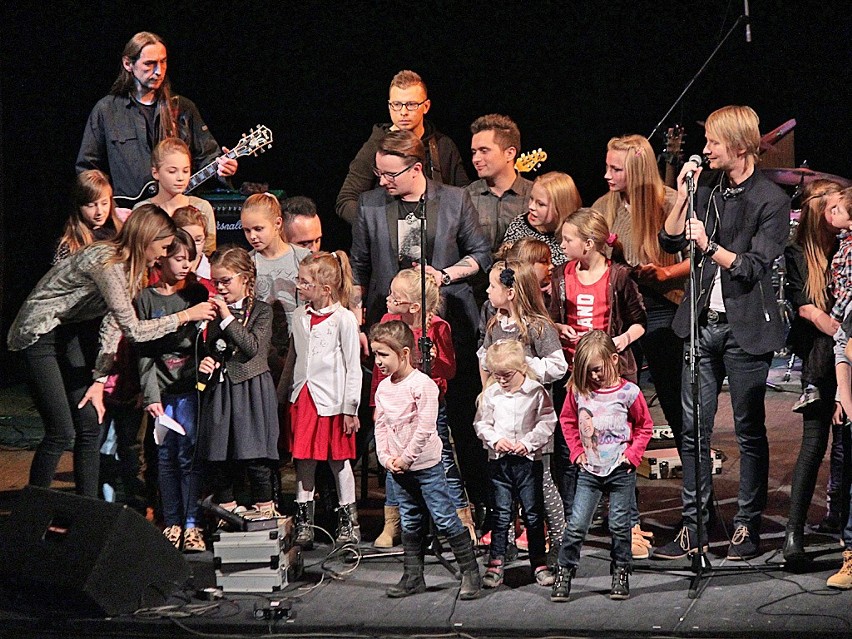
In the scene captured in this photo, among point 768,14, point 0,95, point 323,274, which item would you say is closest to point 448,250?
point 323,274

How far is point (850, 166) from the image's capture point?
344 inches

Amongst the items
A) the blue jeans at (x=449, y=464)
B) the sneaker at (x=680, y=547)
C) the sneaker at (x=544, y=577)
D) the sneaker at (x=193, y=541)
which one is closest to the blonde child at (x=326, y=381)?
the blue jeans at (x=449, y=464)

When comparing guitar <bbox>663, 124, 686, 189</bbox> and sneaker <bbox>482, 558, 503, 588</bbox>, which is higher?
guitar <bbox>663, 124, 686, 189</bbox>

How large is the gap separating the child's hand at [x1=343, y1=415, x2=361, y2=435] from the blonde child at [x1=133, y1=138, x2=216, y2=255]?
1166mm

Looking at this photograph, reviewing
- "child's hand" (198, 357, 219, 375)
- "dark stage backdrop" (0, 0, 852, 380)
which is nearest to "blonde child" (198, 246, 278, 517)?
"child's hand" (198, 357, 219, 375)

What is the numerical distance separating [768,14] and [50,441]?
5397mm

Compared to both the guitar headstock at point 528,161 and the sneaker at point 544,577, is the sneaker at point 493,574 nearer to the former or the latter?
the sneaker at point 544,577

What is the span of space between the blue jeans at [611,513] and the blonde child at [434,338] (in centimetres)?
60

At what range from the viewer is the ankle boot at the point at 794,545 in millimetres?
5148

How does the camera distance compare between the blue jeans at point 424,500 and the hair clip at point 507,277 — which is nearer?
the blue jeans at point 424,500

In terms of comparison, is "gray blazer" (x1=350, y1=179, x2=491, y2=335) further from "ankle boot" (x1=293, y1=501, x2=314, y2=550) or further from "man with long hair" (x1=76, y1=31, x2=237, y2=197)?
"man with long hair" (x1=76, y1=31, x2=237, y2=197)

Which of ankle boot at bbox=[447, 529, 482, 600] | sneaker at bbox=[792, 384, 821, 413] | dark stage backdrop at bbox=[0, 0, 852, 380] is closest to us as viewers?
ankle boot at bbox=[447, 529, 482, 600]

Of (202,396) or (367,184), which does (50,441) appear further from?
(367,184)

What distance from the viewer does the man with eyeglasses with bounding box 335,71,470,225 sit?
20.2ft
